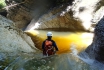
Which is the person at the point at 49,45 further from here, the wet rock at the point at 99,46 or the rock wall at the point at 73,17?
the rock wall at the point at 73,17

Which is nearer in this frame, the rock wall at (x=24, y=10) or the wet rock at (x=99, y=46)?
the wet rock at (x=99, y=46)

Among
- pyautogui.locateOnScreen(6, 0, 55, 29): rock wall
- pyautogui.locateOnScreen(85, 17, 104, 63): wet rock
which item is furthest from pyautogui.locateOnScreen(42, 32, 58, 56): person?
pyautogui.locateOnScreen(6, 0, 55, 29): rock wall

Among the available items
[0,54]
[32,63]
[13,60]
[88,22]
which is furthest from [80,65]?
[88,22]

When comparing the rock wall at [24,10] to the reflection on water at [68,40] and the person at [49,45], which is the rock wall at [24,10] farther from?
the person at [49,45]

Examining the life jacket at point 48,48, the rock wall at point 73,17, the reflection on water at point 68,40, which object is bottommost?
the reflection on water at point 68,40

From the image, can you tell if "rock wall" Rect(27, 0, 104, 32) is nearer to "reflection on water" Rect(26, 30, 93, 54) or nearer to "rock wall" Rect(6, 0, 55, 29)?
"reflection on water" Rect(26, 30, 93, 54)

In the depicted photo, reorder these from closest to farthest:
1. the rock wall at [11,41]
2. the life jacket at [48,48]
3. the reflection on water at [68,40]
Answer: the life jacket at [48,48] → the rock wall at [11,41] → the reflection on water at [68,40]

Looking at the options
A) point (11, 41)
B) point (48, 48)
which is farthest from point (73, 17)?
point (48, 48)

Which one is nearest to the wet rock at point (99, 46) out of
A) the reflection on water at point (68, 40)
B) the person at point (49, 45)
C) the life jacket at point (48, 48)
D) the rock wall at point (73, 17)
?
the person at point (49, 45)

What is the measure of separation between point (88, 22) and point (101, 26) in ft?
32.6

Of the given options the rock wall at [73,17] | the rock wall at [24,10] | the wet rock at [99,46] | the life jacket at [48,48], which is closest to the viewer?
the wet rock at [99,46]

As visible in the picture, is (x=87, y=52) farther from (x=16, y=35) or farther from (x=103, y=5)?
(x=103, y=5)

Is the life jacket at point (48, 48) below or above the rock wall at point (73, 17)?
below

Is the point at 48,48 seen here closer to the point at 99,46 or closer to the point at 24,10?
the point at 99,46
